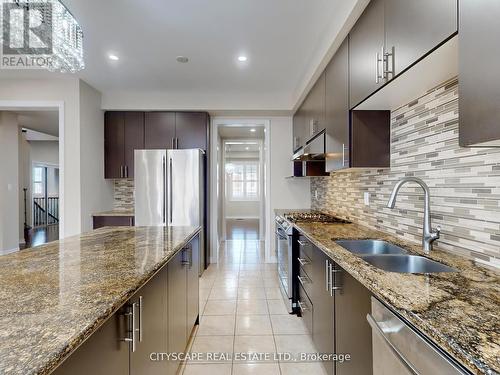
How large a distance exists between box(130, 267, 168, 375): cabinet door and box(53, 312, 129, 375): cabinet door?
3.7 inches

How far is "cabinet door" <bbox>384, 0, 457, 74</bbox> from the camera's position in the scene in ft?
3.58

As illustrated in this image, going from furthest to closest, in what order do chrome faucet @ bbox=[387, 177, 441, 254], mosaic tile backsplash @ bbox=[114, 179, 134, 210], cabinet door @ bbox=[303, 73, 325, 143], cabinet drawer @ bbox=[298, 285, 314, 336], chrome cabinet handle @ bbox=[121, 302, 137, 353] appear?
mosaic tile backsplash @ bbox=[114, 179, 134, 210], cabinet door @ bbox=[303, 73, 325, 143], cabinet drawer @ bbox=[298, 285, 314, 336], chrome faucet @ bbox=[387, 177, 441, 254], chrome cabinet handle @ bbox=[121, 302, 137, 353]

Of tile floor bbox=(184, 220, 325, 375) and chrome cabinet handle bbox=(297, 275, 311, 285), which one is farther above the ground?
chrome cabinet handle bbox=(297, 275, 311, 285)

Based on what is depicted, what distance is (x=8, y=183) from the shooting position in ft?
17.3

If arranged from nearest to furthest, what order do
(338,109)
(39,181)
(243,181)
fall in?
(338,109) < (39,181) < (243,181)

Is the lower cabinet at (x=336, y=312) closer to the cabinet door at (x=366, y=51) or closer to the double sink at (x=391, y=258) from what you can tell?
the double sink at (x=391, y=258)

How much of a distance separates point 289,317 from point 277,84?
9.94 feet

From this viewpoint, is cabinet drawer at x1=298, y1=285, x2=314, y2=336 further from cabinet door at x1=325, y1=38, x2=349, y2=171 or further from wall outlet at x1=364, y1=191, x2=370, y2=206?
cabinet door at x1=325, y1=38, x2=349, y2=171

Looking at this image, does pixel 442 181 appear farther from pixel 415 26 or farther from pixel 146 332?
pixel 146 332

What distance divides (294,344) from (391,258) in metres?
1.20

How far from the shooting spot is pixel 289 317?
9.15 ft

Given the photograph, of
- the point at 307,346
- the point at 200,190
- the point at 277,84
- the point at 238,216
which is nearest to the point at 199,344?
the point at 307,346

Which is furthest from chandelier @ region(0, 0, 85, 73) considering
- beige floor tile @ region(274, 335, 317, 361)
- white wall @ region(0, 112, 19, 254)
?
white wall @ region(0, 112, 19, 254)
